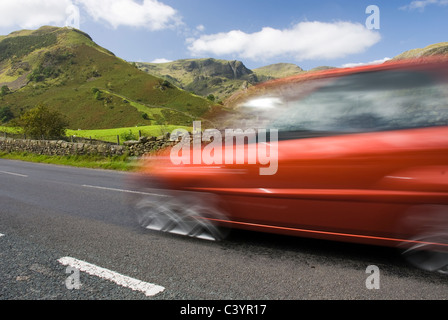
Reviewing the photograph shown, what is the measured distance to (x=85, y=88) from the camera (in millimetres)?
110500

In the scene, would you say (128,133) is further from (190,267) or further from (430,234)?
(430,234)

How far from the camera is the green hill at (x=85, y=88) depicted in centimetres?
9112

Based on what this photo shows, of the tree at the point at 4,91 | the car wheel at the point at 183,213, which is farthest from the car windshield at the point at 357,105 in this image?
the tree at the point at 4,91

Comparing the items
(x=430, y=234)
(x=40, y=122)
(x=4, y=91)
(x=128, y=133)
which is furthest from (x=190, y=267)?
(x=4, y=91)

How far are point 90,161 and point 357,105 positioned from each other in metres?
14.5

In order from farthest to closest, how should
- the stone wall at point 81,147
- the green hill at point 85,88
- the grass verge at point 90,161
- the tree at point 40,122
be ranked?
the green hill at point 85,88, the tree at point 40,122, the stone wall at point 81,147, the grass verge at point 90,161

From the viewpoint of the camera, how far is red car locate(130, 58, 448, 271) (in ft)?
8.87

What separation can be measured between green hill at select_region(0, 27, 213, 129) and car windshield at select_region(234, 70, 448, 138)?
74551mm

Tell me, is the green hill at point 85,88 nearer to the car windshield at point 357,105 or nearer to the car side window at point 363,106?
the car windshield at point 357,105

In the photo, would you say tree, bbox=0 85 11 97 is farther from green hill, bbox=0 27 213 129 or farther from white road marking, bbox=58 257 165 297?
white road marking, bbox=58 257 165 297

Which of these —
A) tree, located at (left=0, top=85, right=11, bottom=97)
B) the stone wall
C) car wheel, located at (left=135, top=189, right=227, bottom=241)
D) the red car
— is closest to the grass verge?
the stone wall

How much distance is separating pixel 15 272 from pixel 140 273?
47.3 inches

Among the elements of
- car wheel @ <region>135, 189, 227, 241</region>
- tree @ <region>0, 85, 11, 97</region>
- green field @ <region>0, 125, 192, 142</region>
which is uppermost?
tree @ <region>0, 85, 11, 97</region>
